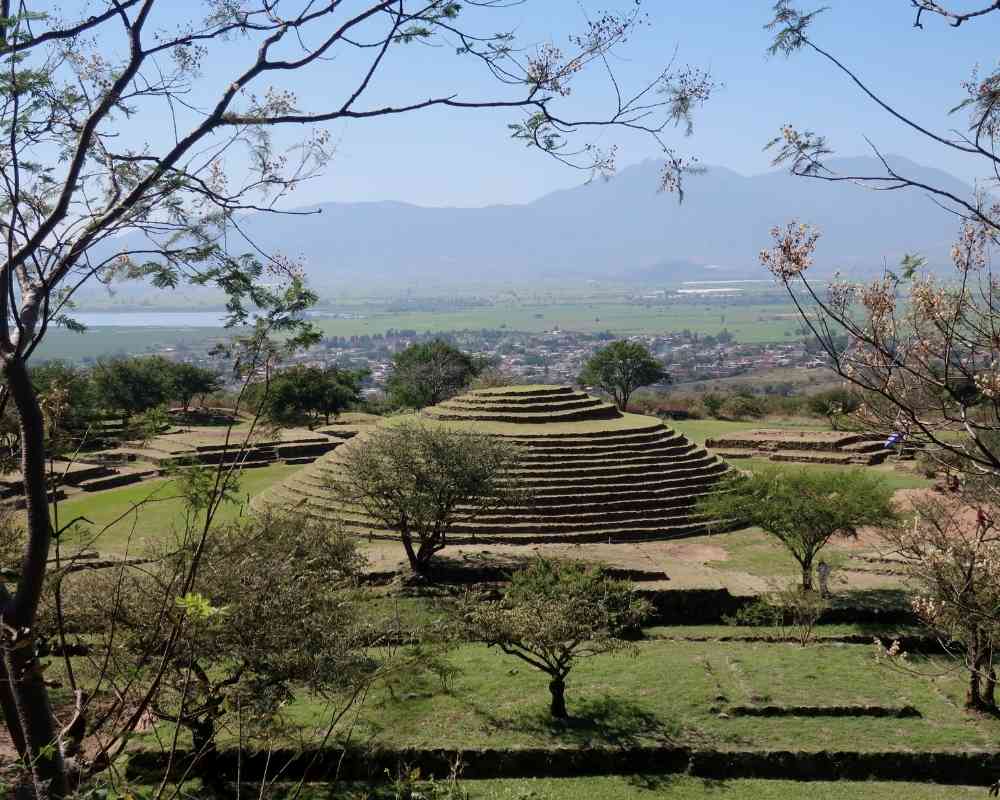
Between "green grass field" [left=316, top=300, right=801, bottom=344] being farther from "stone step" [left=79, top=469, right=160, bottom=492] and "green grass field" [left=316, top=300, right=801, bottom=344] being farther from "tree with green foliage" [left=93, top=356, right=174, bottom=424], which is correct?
"stone step" [left=79, top=469, right=160, bottom=492]

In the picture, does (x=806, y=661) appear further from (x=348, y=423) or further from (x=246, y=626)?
(x=348, y=423)

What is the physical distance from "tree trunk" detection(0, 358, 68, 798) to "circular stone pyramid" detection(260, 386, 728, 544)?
13.9m

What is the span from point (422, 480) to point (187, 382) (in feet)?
100

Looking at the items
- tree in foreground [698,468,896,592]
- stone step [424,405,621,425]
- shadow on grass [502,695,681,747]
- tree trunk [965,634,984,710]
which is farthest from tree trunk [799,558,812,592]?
stone step [424,405,621,425]

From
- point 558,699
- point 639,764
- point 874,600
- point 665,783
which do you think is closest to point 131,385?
point 558,699

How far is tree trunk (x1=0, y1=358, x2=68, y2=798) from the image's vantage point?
359cm

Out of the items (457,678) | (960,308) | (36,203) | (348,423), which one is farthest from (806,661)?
(348,423)

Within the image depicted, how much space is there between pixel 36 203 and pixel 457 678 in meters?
9.38

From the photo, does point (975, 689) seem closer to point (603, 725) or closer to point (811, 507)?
point (811, 507)

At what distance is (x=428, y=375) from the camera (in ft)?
155

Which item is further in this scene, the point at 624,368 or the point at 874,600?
the point at 624,368

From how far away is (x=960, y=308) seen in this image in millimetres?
4629

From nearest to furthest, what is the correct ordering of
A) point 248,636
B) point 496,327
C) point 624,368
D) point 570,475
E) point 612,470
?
1. point 248,636
2. point 570,475
3. point 612,470
4. point 624,368
5. point 496,327

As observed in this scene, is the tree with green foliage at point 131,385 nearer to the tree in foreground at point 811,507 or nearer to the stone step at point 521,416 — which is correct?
the stone step at point 521,416
